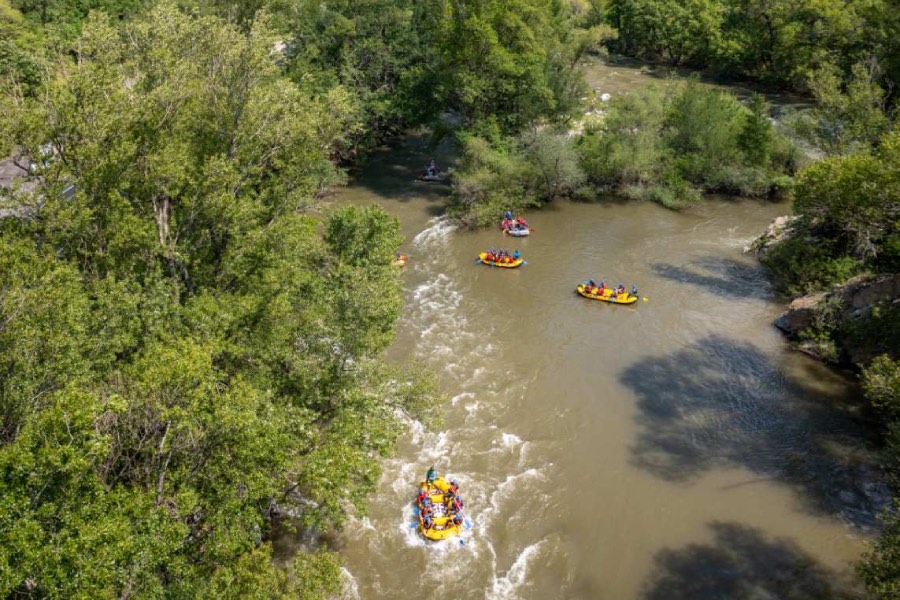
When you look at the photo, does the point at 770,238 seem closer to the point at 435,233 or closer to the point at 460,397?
the point at 435,233

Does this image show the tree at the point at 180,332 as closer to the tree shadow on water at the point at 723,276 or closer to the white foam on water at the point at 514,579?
the white foam on water at the point at 514,579

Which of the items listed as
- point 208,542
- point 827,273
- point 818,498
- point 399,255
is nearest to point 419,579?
point 208,542

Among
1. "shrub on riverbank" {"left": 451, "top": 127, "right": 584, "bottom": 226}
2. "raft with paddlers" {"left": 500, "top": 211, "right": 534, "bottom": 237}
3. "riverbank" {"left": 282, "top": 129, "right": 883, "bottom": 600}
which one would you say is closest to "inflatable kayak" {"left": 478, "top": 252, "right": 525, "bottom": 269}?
"riverbank" {"left": 282, "top": 129, "right": 883, "bottom": 600}

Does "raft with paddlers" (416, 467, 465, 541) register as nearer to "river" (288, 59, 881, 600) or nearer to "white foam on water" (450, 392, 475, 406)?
"river" (288, 59, 881, 600)

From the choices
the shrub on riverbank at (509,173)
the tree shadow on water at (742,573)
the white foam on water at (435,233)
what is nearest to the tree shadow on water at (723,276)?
the shrub on riverbank at (509,173)

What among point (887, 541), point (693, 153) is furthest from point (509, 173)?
point (887, 541)

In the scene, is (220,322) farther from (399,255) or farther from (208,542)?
(399,255)

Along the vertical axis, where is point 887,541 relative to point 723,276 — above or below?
above
